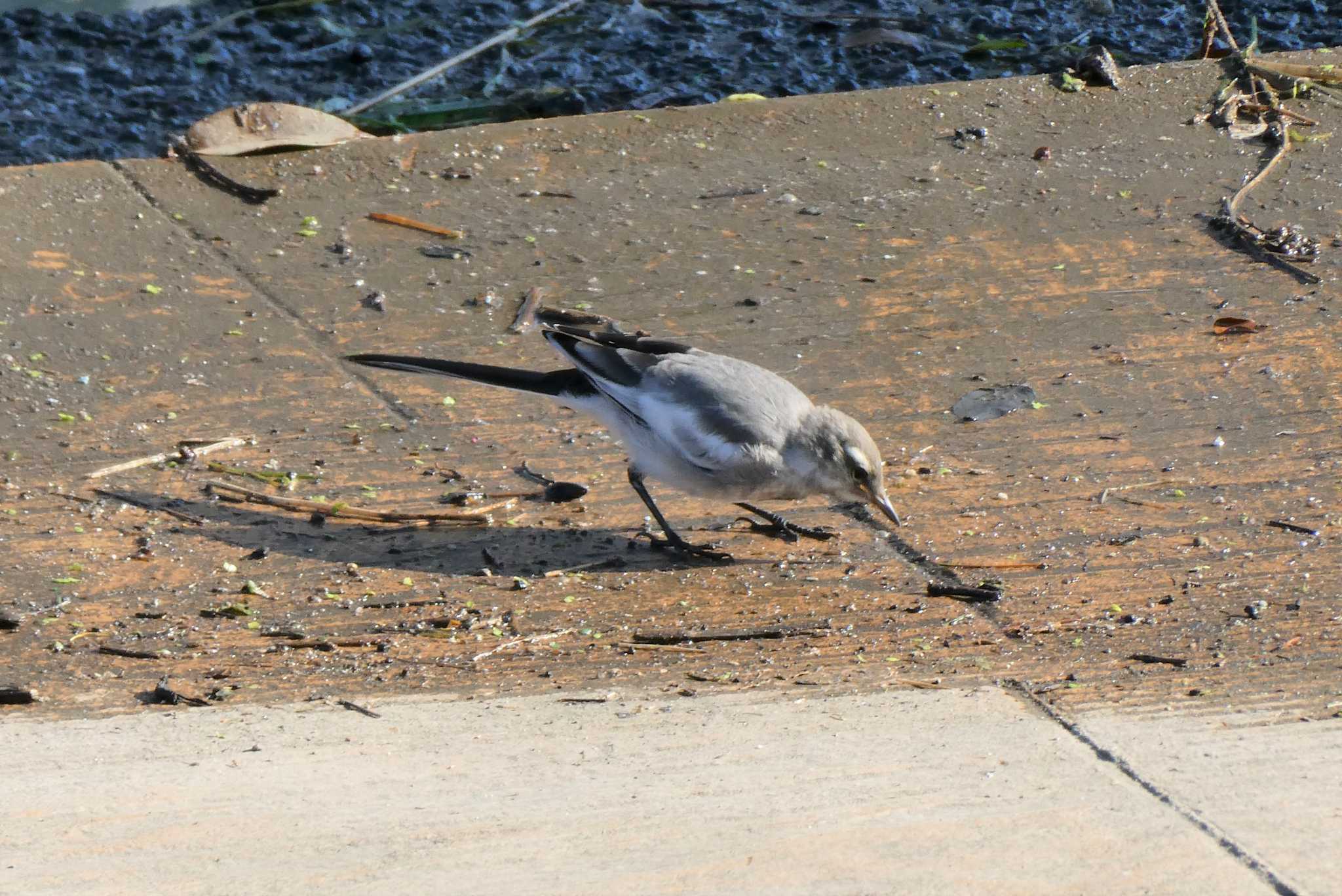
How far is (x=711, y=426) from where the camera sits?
427 cm

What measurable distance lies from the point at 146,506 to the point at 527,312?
1593 mm

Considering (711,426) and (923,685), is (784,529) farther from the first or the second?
(923,685)

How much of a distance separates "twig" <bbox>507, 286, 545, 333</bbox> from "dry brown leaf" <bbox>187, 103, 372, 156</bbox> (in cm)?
150

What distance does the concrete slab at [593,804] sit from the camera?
2436mm

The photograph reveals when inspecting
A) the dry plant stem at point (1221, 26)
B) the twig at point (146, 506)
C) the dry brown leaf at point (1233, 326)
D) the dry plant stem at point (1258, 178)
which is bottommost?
the twig at point (146, 506)

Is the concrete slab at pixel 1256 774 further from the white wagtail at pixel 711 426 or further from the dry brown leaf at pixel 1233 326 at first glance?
the dry brown leaf at pixel 1233 326

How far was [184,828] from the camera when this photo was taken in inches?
102

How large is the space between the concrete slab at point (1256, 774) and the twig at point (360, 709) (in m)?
1.43

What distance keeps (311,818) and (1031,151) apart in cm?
482

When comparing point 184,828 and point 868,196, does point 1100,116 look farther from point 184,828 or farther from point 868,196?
point 184,828

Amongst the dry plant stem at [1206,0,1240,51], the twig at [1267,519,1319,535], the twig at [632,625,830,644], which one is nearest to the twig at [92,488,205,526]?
the twig at [632,625,830,644]

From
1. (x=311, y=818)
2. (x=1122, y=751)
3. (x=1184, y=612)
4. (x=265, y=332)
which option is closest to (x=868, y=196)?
(x=265, y=332)

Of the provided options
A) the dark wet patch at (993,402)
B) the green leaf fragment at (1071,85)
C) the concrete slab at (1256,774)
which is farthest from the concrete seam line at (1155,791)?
the green leaf fragment at (1071,85)

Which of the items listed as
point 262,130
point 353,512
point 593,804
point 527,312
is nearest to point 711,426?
point 353,512
